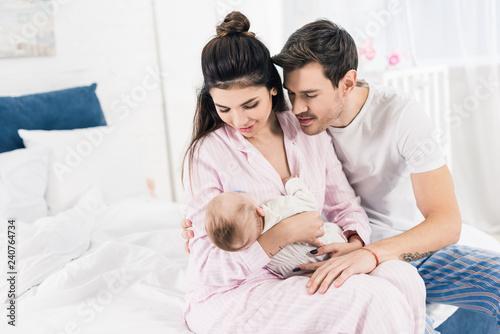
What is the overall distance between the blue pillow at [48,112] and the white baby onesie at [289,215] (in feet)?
5.34

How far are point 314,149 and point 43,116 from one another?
→ 1.64 metres

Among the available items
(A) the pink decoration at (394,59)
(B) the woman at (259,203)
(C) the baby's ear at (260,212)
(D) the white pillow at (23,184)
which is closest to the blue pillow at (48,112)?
(D) the white pillow at (23,184)

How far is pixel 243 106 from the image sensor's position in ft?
4.43

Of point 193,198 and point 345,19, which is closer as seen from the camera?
point 193,198

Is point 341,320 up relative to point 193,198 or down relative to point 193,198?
down

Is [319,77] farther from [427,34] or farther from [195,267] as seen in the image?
[427,34]

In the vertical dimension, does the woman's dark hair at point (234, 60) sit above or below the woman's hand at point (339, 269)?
above

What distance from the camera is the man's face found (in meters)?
1.49

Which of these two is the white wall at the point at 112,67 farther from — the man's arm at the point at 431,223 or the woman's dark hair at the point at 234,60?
the man's arm at the point at 431,223

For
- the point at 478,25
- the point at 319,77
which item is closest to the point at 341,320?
the point at 319,77

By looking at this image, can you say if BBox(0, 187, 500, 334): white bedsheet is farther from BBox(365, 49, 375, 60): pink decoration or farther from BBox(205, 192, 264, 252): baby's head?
BBox(365, 49, 375, 60): pink decoration

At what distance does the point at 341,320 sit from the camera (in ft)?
3.62

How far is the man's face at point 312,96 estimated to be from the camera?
4.89ft

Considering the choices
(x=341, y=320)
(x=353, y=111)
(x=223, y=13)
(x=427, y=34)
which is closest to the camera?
(x=341, y=320)
